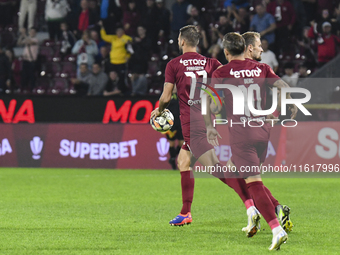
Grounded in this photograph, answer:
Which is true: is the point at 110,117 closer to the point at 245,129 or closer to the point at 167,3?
the point at 167,3

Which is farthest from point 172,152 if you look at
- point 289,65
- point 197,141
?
point 197,141

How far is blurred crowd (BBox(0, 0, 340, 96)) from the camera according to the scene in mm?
16266

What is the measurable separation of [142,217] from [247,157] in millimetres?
2322

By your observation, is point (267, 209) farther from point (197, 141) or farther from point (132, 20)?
point (132, 20)

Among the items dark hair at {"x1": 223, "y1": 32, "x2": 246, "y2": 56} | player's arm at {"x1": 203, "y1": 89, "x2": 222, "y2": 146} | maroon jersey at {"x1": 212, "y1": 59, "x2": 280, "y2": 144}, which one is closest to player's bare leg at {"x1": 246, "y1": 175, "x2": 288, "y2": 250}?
maroon jersey at {"x1": 212, "y1": 59, "x2": 280, "y2": 144}

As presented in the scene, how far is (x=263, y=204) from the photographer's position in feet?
18.1

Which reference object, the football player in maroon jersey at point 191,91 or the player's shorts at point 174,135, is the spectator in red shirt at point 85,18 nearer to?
the player's shorts at point 174,135

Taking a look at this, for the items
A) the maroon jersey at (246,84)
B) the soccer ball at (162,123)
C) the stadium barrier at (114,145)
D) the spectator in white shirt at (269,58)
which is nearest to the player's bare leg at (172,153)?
the stadium barrier at (114,145)

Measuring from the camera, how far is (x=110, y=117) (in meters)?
15.5

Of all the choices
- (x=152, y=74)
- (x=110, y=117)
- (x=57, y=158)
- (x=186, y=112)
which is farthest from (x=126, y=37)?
(x=186, y=112)

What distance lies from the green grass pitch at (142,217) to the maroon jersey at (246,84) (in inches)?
39.5

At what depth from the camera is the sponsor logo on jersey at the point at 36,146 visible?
15391 mm

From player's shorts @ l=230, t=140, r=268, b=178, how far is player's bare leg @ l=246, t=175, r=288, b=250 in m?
0.07

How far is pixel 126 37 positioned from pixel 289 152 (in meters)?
5.87
